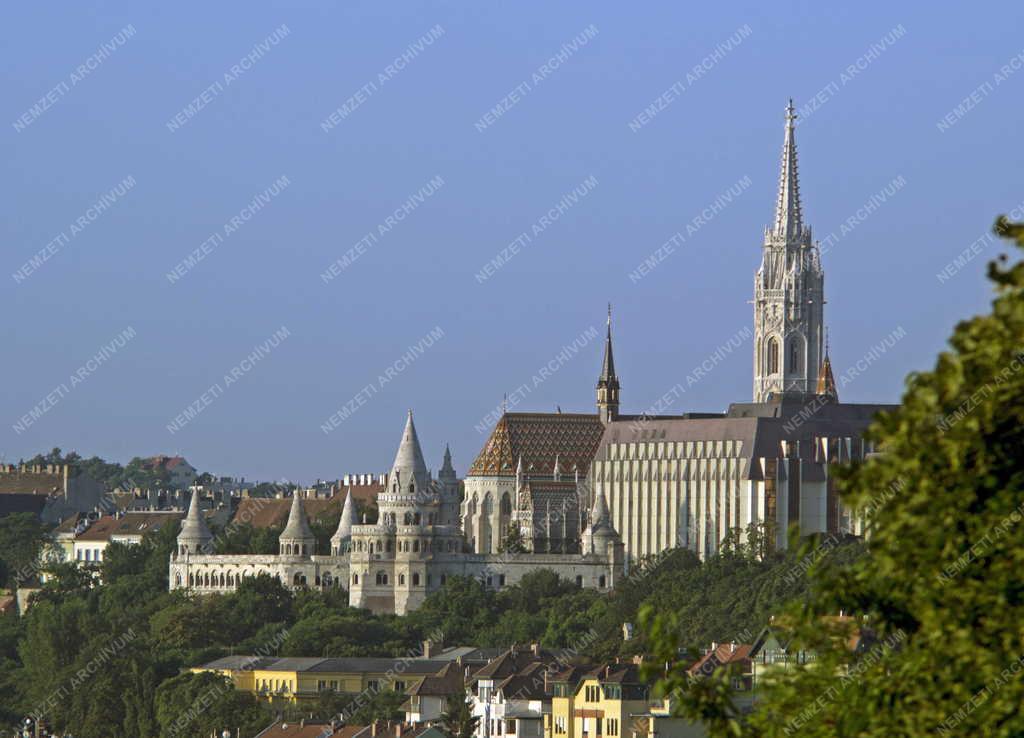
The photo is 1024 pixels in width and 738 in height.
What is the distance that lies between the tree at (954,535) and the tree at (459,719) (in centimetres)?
8190

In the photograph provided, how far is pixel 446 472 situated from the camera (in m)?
197

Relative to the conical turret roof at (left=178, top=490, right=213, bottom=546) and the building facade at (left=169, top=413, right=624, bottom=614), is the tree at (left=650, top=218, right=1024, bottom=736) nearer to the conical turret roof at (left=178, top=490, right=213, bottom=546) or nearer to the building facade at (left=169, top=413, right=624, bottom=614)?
the building facade at (left=169, top=413, right=624, bottom=614)

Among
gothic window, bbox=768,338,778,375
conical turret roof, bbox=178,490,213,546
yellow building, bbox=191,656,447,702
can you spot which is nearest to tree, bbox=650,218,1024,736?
yellow building, bbox=191,656,447,702

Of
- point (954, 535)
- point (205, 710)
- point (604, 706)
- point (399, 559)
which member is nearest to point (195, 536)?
point (399, 559)

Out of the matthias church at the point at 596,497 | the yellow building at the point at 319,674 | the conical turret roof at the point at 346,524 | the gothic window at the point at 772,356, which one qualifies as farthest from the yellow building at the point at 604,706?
the gothic window at the point at 772,356

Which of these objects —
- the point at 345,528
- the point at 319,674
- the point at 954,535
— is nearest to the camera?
the point at 954,535

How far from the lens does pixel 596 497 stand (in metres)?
184

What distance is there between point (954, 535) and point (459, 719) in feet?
285

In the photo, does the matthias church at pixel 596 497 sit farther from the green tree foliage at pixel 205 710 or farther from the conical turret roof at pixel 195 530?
the green tree foliage at pixel 205 710

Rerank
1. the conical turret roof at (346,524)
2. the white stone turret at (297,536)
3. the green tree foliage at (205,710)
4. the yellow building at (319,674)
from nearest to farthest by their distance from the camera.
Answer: the green tree foliage at (205,710) < the yellow building at (319,674) < the white stone turret at (297,536) < the conical turret roof at (346,524)

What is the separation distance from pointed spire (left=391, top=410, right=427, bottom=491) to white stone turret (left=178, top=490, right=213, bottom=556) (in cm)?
1439

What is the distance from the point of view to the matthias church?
170875 millimetres

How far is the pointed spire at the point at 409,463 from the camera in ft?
573

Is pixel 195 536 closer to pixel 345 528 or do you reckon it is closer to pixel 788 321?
pixel 345 528
